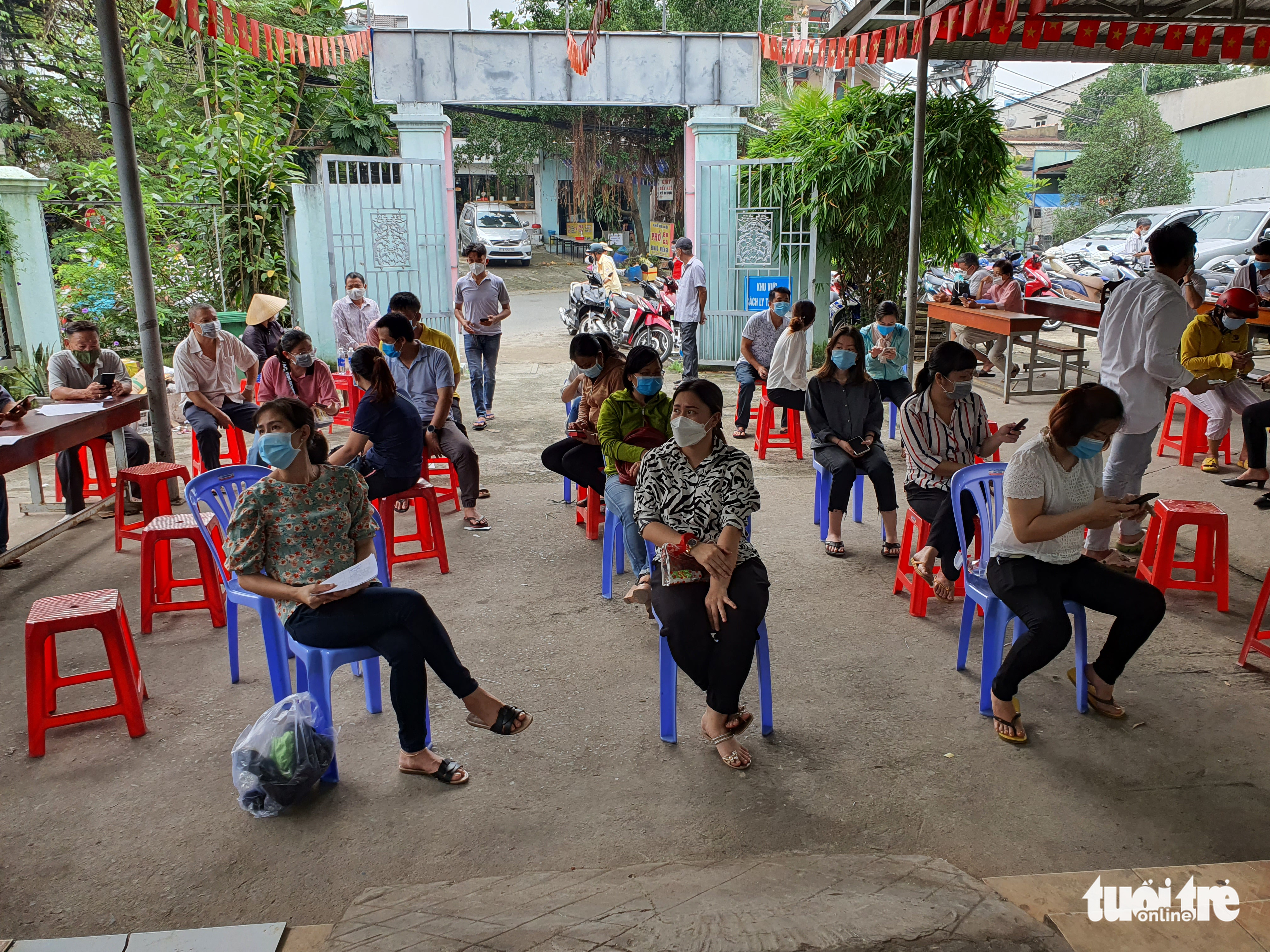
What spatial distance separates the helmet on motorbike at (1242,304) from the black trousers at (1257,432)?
0.55 metres

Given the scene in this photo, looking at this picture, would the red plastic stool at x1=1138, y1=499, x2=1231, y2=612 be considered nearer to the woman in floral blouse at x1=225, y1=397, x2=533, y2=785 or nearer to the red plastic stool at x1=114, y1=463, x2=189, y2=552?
the woman in floral blouse at x1=225, y1=397, x2=533, y2=785

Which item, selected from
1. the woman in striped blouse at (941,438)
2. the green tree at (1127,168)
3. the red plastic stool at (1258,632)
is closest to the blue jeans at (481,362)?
the woman in striped blouse at (941,438)

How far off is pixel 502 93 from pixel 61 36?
779 cm

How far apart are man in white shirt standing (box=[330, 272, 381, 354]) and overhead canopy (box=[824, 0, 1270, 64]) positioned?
478 centimetres

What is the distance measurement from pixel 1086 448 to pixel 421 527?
3455 mm

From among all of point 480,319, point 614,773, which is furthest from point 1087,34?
point 614,773

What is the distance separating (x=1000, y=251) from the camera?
16.5 meters

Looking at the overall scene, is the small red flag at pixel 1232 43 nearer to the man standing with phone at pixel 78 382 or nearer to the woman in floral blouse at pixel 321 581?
the woman in floral blouse at pixel 321 581

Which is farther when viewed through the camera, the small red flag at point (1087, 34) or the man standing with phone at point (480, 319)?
the man standing with phone at point (480, 319)

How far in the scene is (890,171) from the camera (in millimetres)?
10078

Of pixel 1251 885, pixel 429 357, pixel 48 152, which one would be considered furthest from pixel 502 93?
pixel 1251 885

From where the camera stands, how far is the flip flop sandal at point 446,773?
10.0ft

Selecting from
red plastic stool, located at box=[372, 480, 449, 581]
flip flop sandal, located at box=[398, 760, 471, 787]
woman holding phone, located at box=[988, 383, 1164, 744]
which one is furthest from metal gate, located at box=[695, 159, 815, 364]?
flip flop sandal, located at box=[398, 760, 471, 787]

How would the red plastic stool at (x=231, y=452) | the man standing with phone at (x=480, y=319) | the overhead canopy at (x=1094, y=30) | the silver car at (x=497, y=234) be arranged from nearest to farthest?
1. the red plastic stool at (x=231, y=452)
2. the overhead canopy at (x=1094, y=30)
3. the man standing with phone at (x=480, y=319)
4. the silver car at (x=497, y=234)
